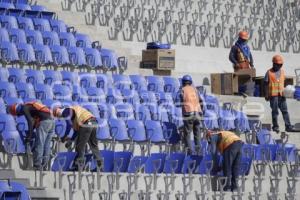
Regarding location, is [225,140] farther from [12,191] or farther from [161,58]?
[12,191]

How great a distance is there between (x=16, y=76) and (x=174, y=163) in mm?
3019

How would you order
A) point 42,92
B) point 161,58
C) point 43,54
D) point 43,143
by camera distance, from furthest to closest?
point 161,58, point 43,54, point 42,92, point 43,143

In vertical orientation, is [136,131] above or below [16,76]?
below

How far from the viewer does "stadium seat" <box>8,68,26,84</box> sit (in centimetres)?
1688

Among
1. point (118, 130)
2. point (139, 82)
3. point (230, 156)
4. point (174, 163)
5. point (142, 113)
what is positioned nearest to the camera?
point (174, 163)

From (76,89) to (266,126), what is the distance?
11.6 ft

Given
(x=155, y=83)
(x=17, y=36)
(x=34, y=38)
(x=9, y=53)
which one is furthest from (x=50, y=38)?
(x=155, y=83)

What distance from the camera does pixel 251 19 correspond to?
23906 millimetres

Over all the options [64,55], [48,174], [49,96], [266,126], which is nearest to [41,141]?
[48,174]

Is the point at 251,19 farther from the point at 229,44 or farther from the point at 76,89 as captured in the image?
the point at 76,89

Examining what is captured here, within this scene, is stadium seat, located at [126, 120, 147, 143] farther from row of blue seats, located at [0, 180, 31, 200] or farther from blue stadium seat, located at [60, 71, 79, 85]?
row of blue seats, located at [0, 180, 31, 200]

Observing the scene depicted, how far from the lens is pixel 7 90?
1619 cm

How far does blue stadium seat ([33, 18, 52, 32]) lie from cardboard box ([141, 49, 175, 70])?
6.02 feet

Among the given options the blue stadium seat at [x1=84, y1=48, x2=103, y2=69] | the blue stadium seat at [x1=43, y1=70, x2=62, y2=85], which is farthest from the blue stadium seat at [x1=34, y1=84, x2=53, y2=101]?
the blue stadium seat at [x1=84, y1=48, x2=103, y2=69]
